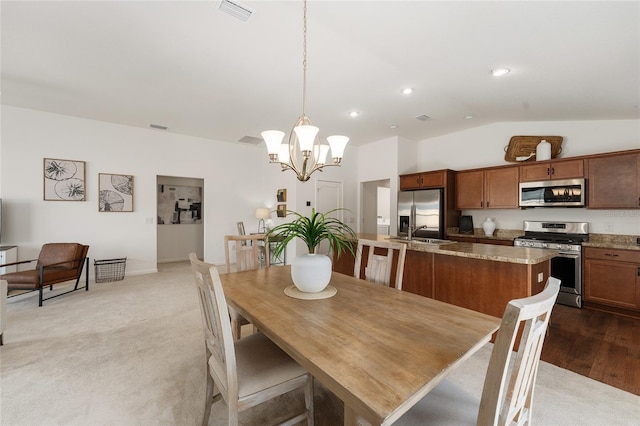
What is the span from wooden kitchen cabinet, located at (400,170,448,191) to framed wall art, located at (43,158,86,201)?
19.2 feet

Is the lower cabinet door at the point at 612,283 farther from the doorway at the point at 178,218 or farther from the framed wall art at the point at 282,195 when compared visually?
the doorway at the point at 178,218

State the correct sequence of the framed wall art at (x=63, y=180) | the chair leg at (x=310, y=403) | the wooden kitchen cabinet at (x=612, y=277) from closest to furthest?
the chair leg at (x=310, y=403), the wooden kitchen cabinet at (x=612, y=277), the framed wall art at (x=63, y=180)

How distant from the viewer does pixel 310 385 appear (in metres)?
1.50

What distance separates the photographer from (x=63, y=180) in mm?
4488

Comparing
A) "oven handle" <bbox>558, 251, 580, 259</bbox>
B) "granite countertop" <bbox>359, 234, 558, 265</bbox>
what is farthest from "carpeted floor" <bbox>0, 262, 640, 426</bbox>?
"oven handle" <bbox>558, 251, 580, 259</bbox>

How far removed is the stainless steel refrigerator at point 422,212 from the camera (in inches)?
187

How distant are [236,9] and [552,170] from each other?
4479 millimetres

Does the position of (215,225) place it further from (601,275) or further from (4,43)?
(601,275)

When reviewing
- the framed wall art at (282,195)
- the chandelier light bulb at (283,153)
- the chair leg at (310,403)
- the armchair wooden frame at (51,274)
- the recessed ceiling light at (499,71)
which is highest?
the recessed ceiling light at (499,71)

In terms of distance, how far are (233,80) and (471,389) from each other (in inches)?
145

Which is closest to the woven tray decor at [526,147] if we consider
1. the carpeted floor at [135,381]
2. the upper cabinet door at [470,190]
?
the upper cabinet door at [470,190]

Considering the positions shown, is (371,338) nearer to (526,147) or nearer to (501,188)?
(501,188)

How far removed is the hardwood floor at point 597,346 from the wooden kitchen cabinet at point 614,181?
4.53ft

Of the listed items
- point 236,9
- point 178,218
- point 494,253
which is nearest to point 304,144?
point 236,9
